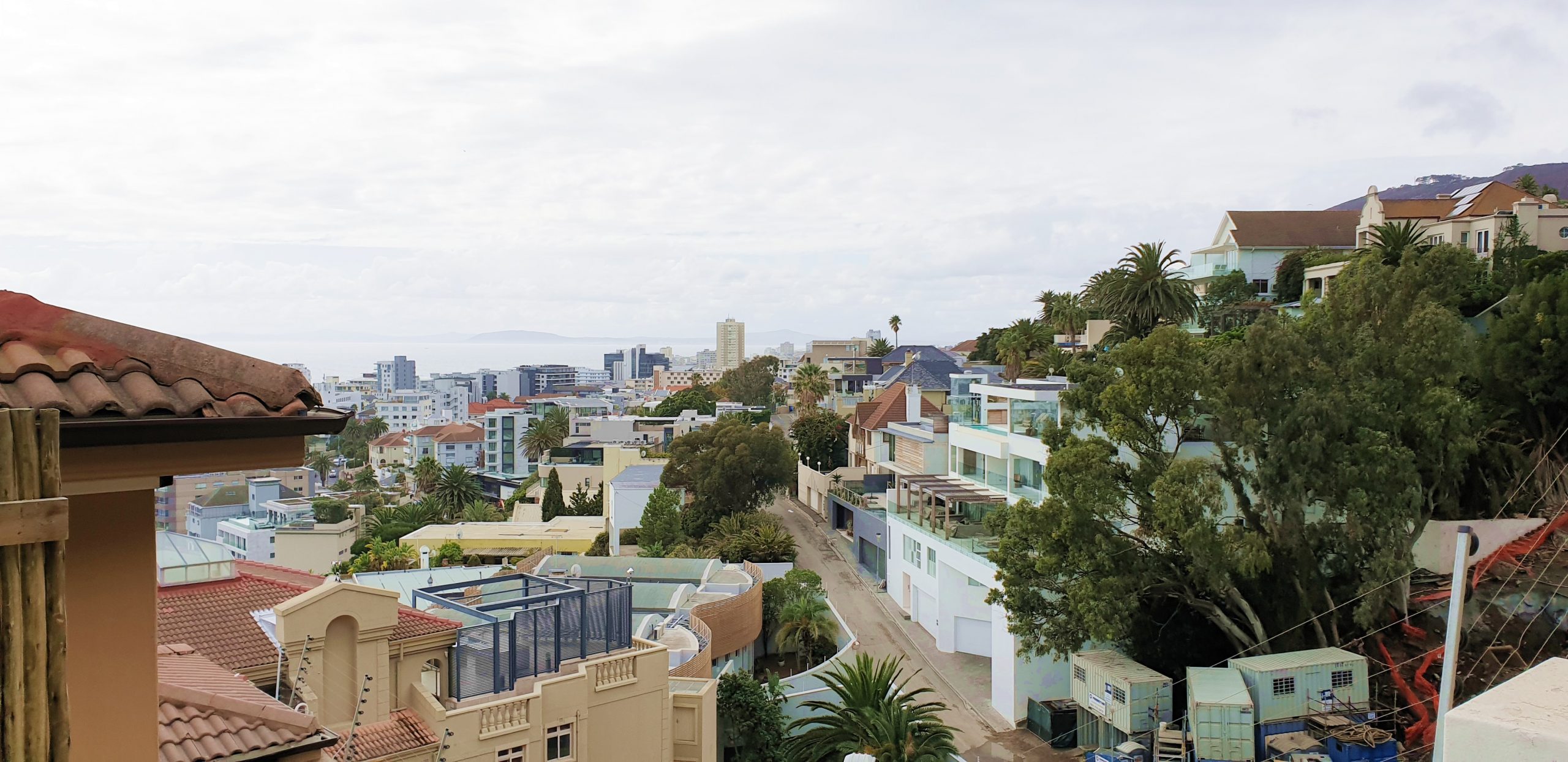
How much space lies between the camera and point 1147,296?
44312mm

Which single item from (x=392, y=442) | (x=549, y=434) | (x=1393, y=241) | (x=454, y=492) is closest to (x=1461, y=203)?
(x=1393, y=241)

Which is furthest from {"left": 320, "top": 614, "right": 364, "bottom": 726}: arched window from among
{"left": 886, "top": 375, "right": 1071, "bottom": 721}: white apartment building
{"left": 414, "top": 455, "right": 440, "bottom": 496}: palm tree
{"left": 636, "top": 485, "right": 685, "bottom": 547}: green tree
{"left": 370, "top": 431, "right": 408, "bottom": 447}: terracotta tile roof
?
{"left": 370, "top": 431, "right": 408, "bottom": 447}: terracotta tile roof

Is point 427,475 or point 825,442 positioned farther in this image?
point 427,475

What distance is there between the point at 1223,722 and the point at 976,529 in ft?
41.2

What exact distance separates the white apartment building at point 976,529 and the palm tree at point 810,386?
1369 inches

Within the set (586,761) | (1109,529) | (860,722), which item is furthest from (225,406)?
(1109,529)

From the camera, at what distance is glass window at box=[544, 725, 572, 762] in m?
15.6

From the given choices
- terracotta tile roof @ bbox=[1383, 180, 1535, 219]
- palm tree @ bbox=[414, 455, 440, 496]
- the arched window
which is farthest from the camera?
palm tree @ bbox=[414, 455, 440, 496]

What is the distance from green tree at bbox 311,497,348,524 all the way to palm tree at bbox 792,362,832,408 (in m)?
33.0

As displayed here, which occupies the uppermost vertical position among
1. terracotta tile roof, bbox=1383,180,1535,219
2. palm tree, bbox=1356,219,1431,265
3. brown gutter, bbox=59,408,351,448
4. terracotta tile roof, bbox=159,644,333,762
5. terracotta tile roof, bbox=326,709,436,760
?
terracotta tile roof, bbox=1383,180,1535,219

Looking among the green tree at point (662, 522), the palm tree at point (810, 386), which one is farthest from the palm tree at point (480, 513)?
the green tree at point (662, 522)

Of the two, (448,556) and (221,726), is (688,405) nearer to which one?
(448,556)

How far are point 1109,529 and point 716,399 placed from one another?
9881cm

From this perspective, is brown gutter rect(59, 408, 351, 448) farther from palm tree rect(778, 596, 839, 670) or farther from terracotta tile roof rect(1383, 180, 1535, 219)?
terracotta tile roof rect(1383, 180, 1535, 219)
